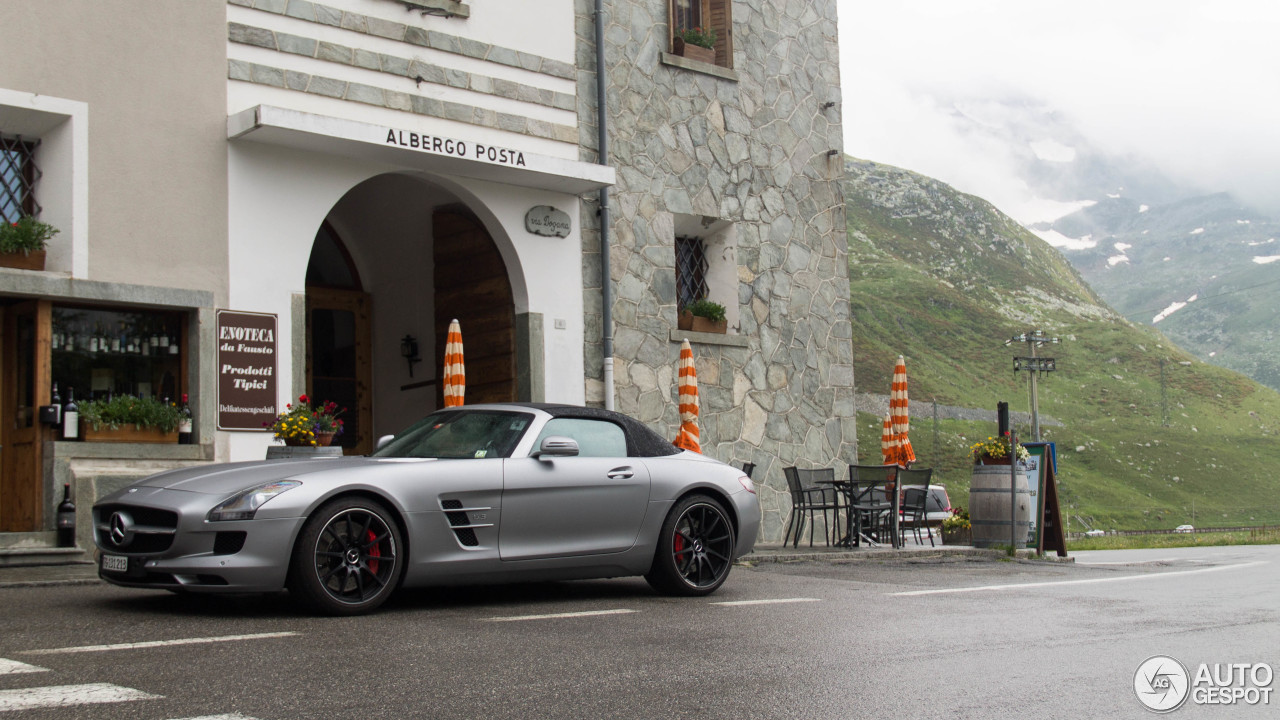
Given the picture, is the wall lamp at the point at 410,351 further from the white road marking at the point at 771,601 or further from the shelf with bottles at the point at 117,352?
the white road marking at the point at 771,601

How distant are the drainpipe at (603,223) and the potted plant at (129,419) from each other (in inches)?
212

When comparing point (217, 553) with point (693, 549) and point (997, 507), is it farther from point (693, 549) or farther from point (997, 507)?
point (997, 507)

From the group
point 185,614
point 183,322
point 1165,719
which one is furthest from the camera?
point 183,322

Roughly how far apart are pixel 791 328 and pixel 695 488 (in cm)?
956

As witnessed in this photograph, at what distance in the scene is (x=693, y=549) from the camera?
905cm

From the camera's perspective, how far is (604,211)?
632 inches

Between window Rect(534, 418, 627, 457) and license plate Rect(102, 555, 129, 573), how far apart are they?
2681 mm

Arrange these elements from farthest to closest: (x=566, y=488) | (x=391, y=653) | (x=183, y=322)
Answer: (x=183, y=322) → (x=566, y=488) → (x=391, y=653)

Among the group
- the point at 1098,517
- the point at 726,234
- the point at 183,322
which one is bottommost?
the point at 1098,517

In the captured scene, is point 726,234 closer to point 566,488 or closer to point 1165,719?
point 566,488

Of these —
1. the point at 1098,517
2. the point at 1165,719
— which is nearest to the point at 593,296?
the point at 1165,719

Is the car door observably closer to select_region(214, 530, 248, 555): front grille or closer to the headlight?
Result: the headlight

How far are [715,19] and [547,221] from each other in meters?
4.60

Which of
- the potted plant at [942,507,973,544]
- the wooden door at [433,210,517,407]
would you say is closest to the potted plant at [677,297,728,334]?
the wooden door at [433,210,517,407]
